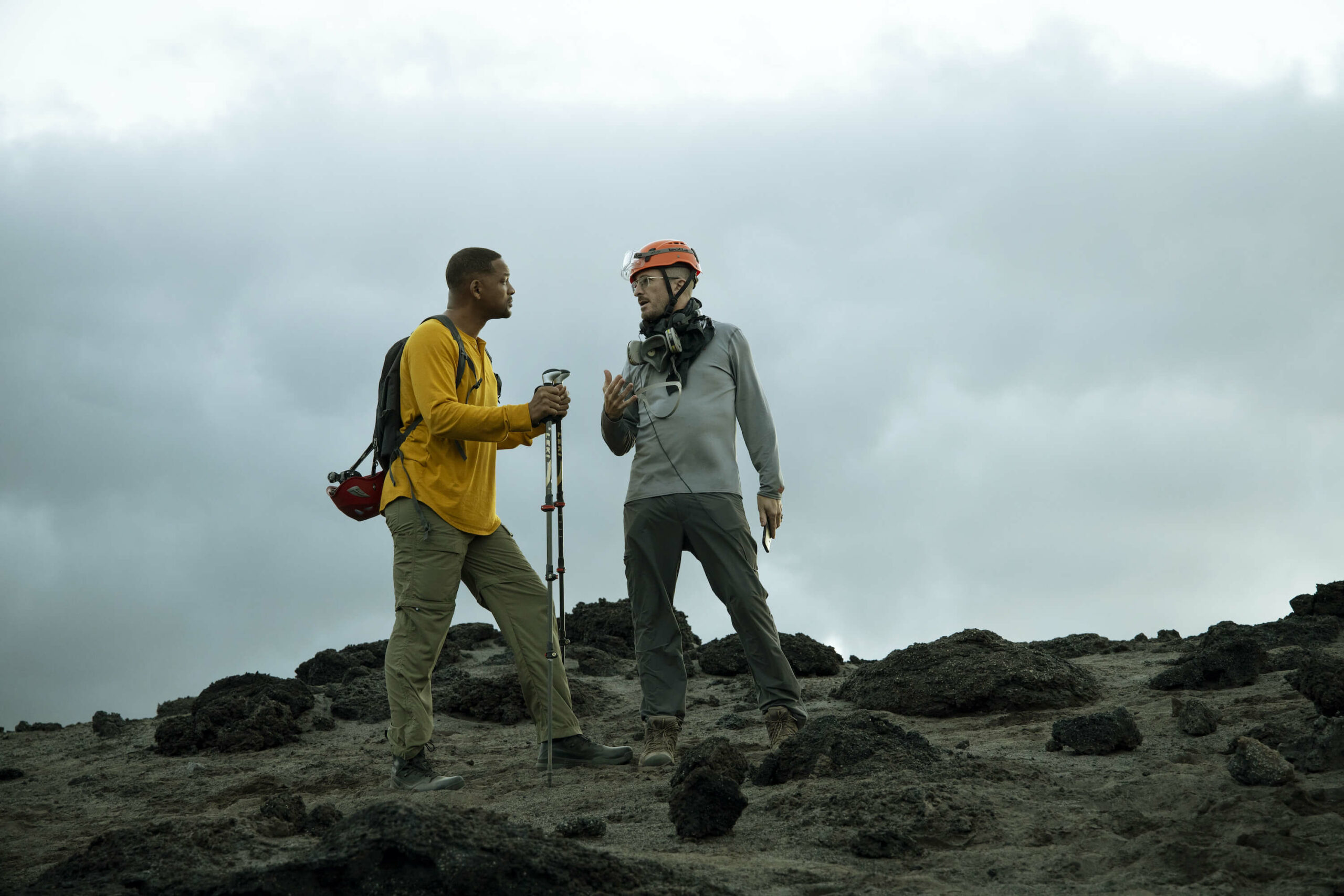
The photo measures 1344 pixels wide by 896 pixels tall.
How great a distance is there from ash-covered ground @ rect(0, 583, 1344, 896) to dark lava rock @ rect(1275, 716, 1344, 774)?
12 mm

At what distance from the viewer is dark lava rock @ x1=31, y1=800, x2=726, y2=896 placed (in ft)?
11.3

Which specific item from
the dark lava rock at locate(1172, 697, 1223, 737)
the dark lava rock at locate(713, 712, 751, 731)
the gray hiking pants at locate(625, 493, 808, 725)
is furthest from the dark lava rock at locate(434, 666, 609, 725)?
the dark lava rock at locate(1172, 697, 1223, 737)

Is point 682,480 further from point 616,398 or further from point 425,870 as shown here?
point 425,870

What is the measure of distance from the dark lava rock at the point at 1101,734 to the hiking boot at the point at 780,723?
1360mm

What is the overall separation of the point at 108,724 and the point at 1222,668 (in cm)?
897

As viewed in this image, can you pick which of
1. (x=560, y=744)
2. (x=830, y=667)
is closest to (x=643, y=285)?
(x=560, y=744)

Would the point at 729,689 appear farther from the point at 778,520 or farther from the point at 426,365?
the point at 426,365

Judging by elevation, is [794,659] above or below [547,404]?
below

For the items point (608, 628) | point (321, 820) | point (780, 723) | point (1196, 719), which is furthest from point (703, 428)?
point (608, 628)

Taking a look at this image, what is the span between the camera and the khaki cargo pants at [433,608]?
5.80m

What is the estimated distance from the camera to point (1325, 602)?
970cm

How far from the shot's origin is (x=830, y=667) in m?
10.3

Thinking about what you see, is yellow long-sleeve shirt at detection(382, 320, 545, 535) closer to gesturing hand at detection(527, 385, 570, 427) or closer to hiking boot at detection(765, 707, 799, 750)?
gesturing hand at detection(527, 385, 570, 427)

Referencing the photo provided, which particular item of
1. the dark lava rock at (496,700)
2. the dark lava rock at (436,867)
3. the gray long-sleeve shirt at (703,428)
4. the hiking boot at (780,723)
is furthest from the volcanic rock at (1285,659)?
the dark lava rock at (436,867)
